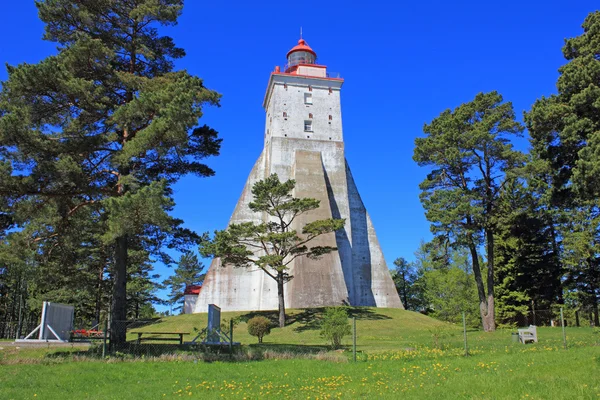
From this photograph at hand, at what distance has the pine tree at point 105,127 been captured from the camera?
13.1m

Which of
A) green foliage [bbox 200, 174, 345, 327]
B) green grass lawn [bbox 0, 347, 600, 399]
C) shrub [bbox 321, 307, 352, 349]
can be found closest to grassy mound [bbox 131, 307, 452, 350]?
green foliage [bbox 200, 174, 345, 327]

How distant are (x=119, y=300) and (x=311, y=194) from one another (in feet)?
81.7

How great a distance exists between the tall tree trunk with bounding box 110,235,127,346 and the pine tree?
0.11 ft

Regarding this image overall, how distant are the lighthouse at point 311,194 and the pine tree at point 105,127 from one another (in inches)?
775

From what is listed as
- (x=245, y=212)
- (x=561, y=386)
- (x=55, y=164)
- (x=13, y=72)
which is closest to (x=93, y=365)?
(x=55, y=164)

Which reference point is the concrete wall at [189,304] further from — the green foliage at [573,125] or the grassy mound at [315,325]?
the green foliage at [573,125]

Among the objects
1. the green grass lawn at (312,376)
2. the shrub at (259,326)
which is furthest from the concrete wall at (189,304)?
the green grass lawn at (312,376)

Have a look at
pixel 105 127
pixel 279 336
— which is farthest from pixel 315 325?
pixel 105 127

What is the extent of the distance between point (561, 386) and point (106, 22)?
1794 cm

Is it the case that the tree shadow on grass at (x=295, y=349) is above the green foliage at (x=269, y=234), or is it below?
below

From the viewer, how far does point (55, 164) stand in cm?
1346

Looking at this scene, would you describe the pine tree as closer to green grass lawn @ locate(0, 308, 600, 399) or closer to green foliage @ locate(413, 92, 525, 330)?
green grass lawn @ locate(0, 308, 600, 399)

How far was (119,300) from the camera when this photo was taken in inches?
581

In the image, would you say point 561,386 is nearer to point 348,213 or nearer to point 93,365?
point 93,365
